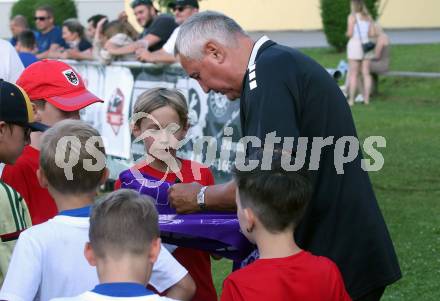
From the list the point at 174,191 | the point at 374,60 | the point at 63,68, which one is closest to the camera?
the point at 174,191

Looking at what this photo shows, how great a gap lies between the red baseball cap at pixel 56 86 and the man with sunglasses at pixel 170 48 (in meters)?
5.12

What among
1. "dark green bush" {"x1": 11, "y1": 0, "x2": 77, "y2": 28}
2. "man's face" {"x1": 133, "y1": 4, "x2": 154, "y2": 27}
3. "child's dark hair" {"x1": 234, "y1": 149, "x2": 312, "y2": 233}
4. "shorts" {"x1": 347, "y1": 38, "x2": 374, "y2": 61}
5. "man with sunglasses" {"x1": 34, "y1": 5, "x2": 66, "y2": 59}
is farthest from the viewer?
"dark green bush" {"x1": 11, "y1": 0, "x2": 77, "y2": 28}

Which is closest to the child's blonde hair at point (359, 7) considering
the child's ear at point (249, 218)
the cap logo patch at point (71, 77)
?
the cap logo patch at point (71, 77)

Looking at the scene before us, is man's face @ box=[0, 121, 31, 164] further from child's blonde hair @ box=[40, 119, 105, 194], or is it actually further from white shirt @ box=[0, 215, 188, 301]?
white shirt @ box=[0, 215, 188, 301]

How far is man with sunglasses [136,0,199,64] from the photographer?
10.8 m

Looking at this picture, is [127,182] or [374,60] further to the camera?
[374,60]

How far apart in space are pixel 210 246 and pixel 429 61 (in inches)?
780

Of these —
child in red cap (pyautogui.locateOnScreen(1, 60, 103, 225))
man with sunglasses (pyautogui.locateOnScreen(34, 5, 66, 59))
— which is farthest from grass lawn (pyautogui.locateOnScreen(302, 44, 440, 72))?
child in red cap (pyautogui.locateOnScreen(1, 60, 103, 225))

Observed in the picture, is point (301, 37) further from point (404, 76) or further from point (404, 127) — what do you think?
point (404, 127)

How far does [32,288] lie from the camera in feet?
11.3

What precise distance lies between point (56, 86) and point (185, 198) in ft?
4.28

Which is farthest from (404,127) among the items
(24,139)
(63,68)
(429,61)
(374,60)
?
(24,139)

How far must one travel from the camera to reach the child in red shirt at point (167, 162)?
4.55 m

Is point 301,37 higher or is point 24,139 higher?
point 24,139
